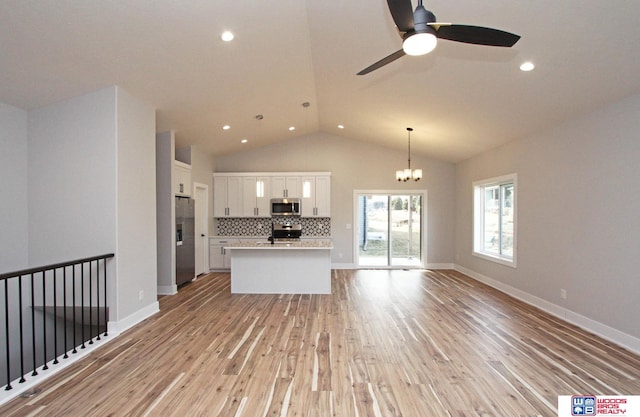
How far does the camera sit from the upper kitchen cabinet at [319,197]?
24.7ft

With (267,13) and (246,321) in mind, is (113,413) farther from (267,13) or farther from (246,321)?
(267,13)

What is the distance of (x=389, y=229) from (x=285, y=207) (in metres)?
2.69

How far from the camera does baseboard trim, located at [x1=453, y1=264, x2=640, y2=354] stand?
3.27 m

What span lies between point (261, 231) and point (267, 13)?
546cm

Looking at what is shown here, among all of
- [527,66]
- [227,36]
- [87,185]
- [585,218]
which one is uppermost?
[227,36]

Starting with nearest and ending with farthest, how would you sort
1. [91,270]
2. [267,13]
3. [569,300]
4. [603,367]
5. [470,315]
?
1. [603,367]
2. [267,13]
3. [91,270]
4. [569,300]
5. [470,315]

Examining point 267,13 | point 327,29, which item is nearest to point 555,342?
point 327,29

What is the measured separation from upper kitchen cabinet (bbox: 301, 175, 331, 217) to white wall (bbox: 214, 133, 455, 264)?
0.40 m

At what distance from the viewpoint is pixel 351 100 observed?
17.4ft

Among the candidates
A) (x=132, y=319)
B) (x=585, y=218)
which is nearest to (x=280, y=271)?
(x=132, y=319)

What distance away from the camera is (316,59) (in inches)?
160

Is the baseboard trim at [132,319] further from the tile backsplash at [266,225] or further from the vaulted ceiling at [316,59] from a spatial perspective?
the tile backsplash at [266,225]

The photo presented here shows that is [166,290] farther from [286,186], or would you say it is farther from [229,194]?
[286,186]

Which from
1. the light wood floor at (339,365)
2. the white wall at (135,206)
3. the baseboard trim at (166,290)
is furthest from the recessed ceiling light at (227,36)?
the baseboard trim at (166,290)
